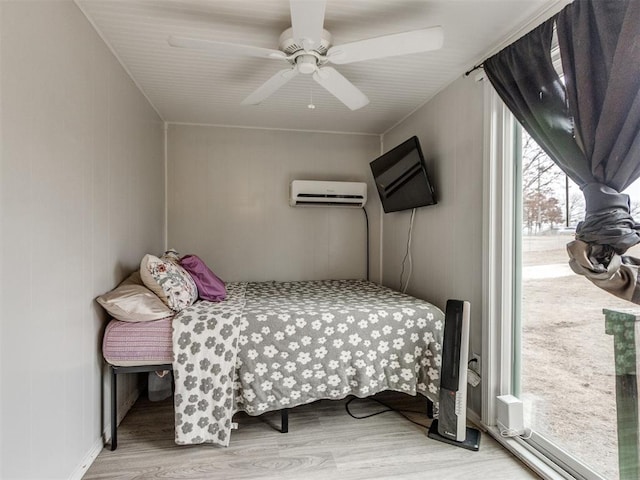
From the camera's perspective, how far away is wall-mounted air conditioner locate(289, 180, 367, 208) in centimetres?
334

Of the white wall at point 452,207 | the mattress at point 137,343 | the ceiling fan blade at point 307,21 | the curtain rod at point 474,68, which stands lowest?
the mattress at point 137,343

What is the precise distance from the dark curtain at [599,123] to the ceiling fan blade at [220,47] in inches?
49.5

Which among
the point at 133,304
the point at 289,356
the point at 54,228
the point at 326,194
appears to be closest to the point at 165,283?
the point at 133,304

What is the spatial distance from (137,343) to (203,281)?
59cm

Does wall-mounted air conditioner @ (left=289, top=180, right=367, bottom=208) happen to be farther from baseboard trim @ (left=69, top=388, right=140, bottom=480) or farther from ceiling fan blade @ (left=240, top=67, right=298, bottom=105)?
baseboard trim @ (left=69, top=388, right=140, bottom=480)

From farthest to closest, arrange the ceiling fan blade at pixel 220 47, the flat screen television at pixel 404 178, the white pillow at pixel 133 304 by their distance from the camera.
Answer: the flat screen television at pixel 404 178
the white pillow at pixel 133 304
the ceiling fan blade at pixel 220 47

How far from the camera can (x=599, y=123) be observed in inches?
50.6

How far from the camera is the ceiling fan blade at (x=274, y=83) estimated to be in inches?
70.6

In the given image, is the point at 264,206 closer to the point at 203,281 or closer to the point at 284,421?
the point at 203,281

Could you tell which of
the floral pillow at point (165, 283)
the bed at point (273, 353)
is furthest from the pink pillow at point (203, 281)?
the floral pillow at point (165, 283)

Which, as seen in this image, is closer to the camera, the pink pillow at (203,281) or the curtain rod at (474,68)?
the curtain rod at (474,68)

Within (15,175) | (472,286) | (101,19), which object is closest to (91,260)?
(15,175)

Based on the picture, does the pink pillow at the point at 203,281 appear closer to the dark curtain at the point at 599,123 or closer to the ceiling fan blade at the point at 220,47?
the ceiling fan blade at the point at 220,47

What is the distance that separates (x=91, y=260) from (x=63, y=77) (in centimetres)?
84
